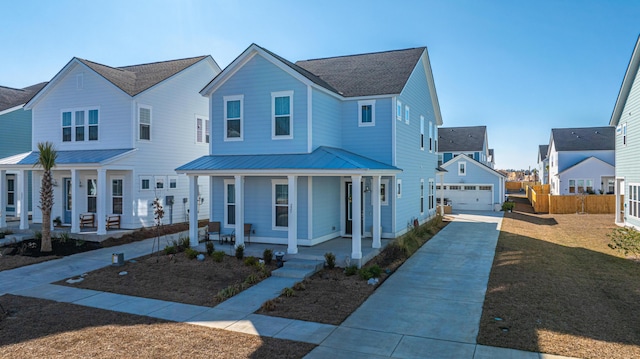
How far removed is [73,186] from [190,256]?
741 centimetres

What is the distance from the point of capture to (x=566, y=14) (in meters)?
16.0

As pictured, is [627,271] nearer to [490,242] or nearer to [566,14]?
[490,242]

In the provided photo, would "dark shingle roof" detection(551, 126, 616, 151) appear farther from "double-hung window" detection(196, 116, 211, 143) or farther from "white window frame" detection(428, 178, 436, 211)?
"double-hung window" detection(196, 116, 211, 143)

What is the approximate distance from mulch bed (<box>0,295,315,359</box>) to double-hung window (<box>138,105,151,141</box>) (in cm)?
1153

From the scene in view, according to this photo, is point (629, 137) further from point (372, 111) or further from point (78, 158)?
point (78, 158)

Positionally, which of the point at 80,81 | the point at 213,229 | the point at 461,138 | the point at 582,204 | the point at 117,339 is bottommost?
the point at 117,339

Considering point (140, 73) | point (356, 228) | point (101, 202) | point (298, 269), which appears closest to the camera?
point (298, 269)

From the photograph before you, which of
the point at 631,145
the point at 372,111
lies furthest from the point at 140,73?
the point at 631,145

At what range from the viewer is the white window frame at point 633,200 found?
18.9 metres

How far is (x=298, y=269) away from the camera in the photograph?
38.7 ft

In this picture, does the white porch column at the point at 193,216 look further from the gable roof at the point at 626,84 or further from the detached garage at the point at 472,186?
the detached garage at the point at 472,186

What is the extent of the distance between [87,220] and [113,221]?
1.79 metres

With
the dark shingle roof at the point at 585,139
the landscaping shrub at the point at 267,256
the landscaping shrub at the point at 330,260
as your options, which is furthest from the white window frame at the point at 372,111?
the dark shingle roof at the point at 585,139

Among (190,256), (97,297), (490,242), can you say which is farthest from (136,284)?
(490,242)
